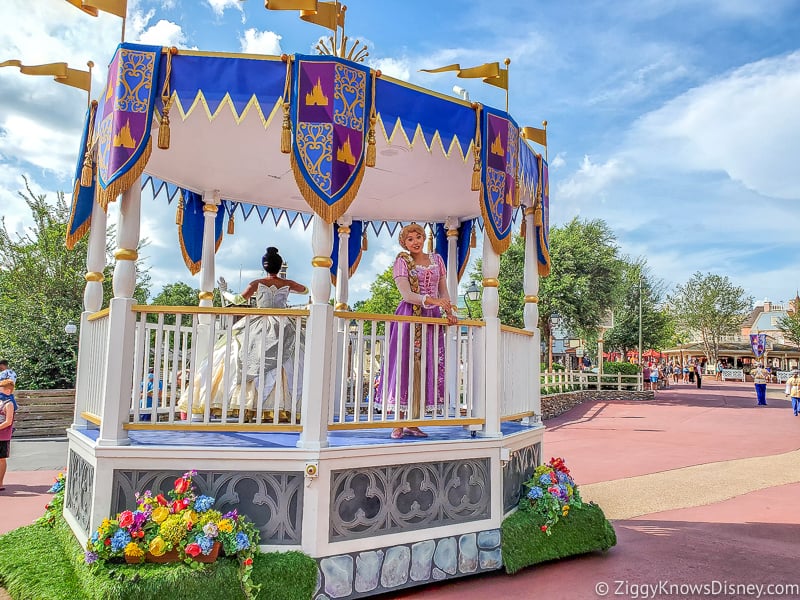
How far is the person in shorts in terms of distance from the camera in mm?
7961

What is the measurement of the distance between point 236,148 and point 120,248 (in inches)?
70.2

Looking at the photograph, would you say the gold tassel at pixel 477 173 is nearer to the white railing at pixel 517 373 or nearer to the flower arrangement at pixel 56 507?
the white railing at pixel 517 373

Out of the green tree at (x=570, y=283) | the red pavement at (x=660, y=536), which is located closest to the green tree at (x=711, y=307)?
the green tree at (x=570, y=283)

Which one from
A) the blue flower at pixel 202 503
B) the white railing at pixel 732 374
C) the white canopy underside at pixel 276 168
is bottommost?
the blue flower at pixel 202 503

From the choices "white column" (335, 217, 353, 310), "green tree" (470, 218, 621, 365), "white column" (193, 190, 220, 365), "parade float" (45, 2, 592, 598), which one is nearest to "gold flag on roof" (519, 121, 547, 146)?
"parade float" (45, 2, 592, 598)

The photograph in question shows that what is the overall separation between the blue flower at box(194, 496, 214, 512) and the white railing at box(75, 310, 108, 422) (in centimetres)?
123

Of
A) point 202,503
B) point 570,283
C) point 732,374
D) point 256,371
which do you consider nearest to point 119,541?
point 202,503

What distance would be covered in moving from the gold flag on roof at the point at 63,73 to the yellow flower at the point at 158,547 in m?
4.34

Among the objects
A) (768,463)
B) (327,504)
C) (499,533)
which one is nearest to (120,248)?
(327,504)

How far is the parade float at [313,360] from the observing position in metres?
4.20

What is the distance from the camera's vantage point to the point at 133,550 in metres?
3.73

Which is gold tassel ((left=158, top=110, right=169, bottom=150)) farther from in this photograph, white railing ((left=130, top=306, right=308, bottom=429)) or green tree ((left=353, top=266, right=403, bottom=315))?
green tree ((left=353, top=266, right=403, bottom=315))

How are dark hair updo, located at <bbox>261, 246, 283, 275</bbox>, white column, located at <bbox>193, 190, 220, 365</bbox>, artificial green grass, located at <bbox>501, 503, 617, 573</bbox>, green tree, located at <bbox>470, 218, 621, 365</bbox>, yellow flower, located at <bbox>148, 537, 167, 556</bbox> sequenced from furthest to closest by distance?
green tree, located at <bbox>470, 218, 621, 365</bbox>, white column, located at <bbox>193, 190, 220, 365</bbox>, dark hair updo, located at <bbox>261, 246, 283, 275</bbox>, artificial green grass, located at <bbox>501, 503, 617, 573</bbox>, yellow flower, located at <bbox>148, 537, 167, 556</bbox>

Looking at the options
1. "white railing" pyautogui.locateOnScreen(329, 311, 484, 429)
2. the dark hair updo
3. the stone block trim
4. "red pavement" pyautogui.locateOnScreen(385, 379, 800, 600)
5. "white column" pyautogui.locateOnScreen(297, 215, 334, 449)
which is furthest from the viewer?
the stone block trim
